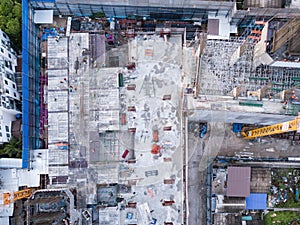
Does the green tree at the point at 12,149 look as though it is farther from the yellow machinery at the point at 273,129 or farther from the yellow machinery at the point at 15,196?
the yellow machinery at the point at 273,129

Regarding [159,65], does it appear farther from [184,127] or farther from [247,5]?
[247,5]

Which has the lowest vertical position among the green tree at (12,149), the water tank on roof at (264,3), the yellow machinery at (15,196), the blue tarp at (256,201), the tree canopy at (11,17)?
the blue tarp at (256,201)

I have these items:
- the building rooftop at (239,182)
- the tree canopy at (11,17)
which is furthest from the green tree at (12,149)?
the building rooftop at (239,182)

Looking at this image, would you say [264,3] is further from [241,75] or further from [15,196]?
[15,196]

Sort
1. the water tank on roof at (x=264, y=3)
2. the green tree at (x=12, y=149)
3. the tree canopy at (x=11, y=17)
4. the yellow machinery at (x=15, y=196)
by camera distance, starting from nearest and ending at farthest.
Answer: the yellow machinery at (x=15, y=196) < the tree canopy at (x=11, y=17) < the green tree at (x=12, y=149) < the water tank on roof at (x=264, y=3)

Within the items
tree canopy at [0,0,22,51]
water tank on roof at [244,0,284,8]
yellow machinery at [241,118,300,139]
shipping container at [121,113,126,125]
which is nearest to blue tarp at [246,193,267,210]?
yellow machinery at [241,118,300,139]

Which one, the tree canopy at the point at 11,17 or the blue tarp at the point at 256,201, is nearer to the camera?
the tree canopy at the point at 11,17

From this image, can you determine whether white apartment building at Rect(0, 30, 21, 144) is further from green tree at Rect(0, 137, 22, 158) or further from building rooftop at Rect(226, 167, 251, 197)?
building rooftop at Rect(226, 167, 251, 197)
